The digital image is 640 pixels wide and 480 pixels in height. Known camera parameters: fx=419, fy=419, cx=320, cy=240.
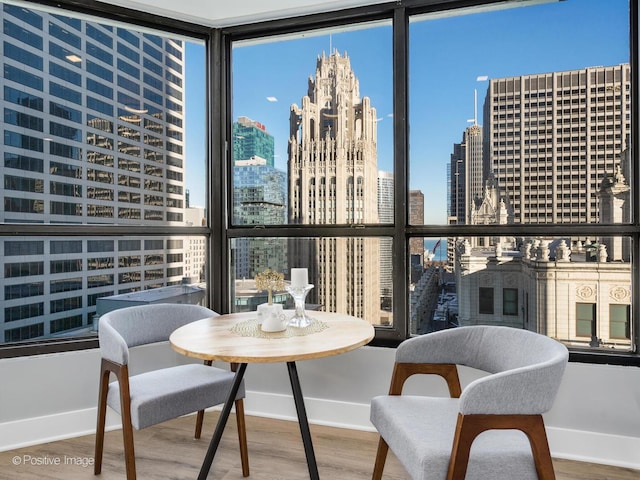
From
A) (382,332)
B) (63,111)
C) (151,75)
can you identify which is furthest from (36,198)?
(382,332)

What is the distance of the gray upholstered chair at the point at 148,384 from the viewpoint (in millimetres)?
1737

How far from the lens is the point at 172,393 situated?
182cm

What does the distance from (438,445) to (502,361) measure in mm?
552

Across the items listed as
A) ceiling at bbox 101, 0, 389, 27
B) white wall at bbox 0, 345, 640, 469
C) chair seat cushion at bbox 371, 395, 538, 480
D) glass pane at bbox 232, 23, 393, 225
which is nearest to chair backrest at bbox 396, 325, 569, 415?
chair seat cushion at bbox 371, 395, 538, 480

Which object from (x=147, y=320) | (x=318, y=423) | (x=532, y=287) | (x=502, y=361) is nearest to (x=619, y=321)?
(x=532, y=287)

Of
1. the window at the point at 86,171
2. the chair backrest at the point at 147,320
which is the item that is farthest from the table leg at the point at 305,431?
the window at the point at 86,171

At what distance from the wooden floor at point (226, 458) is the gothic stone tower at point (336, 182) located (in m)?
0.79

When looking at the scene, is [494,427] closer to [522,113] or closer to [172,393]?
[172,393]

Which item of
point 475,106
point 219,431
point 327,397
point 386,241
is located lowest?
point 327,397

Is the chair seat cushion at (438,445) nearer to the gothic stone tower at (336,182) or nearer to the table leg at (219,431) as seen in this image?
the table leg at (219,431)

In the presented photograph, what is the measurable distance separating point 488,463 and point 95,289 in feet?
7.70

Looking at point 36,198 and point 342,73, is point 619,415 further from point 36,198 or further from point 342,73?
point 36,198

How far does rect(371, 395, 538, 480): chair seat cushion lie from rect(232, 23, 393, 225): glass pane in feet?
4.20

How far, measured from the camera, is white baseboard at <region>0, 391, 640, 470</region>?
2145 mm
